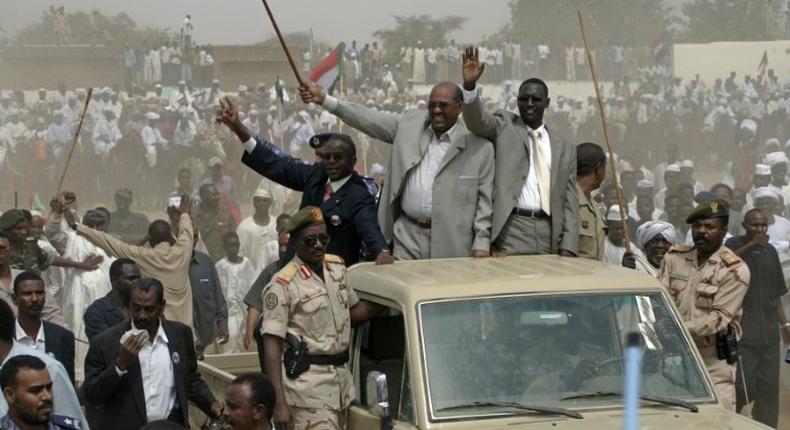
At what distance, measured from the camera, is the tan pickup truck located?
648 centimetres

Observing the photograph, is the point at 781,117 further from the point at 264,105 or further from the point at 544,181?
the point at 544,181

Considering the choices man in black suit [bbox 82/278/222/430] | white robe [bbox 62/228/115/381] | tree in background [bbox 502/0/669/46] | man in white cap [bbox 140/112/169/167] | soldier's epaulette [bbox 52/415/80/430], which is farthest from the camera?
tree in background [bbox 502/0/669/46]

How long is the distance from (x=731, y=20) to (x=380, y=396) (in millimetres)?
26770

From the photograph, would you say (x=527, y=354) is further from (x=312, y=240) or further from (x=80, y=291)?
(x=80, y=291)

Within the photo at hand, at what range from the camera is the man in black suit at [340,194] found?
8.24m

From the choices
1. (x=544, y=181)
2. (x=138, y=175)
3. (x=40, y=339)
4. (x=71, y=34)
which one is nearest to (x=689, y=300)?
(x=544, y=181)

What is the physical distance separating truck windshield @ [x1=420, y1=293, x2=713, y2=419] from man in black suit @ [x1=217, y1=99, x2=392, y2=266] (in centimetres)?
138

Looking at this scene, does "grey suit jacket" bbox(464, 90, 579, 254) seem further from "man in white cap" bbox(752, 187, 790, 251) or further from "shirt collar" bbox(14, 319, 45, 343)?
"man in white cap" bbox(752, 187, 790, 251)

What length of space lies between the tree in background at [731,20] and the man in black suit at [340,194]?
2384 cm

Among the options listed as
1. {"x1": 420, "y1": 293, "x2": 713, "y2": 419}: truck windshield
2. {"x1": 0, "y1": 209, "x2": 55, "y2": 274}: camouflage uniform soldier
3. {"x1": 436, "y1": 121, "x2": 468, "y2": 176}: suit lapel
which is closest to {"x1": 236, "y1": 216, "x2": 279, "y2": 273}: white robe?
{"x1": 0, "y1": 209, "x2": 55, "y2": 274}: camouflage uniform soldier

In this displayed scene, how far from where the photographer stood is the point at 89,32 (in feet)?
90.8

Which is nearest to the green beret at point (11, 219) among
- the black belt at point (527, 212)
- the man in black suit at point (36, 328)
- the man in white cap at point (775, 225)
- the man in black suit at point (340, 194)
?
the man in black suit at point (36, 328)

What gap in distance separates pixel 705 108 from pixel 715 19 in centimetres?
265

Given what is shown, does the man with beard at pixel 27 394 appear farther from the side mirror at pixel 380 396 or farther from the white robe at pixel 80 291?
the white robe at pixel 80 291
